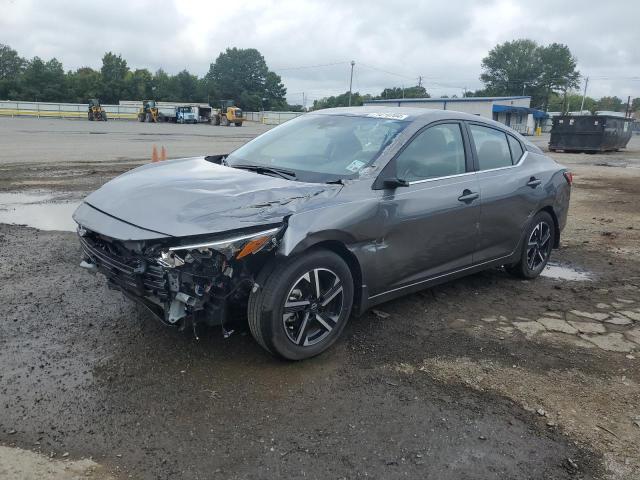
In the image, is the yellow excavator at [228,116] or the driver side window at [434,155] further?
the yellow excavator at [228,116]

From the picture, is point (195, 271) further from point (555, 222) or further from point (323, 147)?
point (555, 222)

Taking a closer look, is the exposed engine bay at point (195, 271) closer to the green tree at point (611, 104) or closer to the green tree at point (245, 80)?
the green tree at point (245, 80)

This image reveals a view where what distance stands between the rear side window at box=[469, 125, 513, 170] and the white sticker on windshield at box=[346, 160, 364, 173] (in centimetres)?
142

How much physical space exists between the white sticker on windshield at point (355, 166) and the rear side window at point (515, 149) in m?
2.09

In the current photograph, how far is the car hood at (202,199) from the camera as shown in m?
3.29

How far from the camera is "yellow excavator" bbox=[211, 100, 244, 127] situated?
57.7 metres

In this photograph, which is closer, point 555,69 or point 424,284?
point 424,284

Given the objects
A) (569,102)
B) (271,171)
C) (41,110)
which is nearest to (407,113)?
(271,171)

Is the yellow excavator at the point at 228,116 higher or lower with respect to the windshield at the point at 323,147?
higher

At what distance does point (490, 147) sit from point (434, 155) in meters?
0.94

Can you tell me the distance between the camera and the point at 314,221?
3527 millimetres

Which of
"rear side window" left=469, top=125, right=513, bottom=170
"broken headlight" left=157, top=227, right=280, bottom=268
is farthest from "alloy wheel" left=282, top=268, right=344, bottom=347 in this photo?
"rear side window" left=469, top=125, right=513, bottom=170

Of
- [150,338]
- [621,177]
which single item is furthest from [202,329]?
[621,177]

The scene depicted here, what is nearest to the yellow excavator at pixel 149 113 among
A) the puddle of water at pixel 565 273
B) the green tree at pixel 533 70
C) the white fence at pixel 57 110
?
the white fence at pixel 57 110
